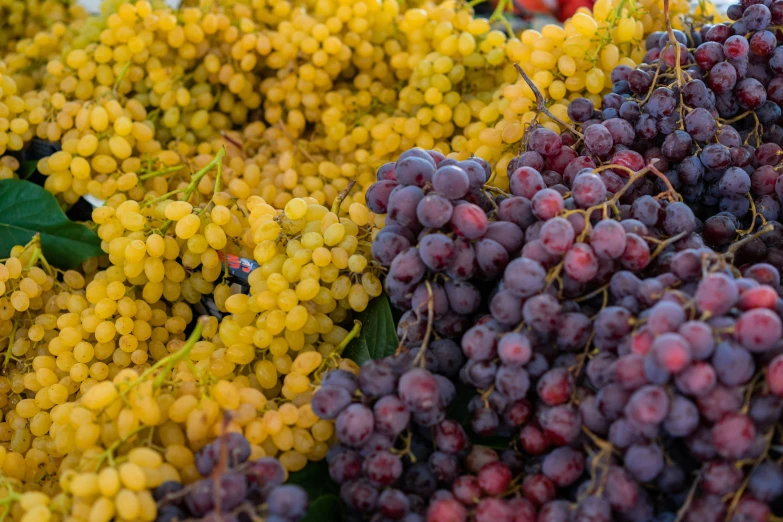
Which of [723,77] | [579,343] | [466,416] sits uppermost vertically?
[723,77]

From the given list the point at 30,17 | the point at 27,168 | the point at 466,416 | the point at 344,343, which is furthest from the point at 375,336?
the point at 30,17

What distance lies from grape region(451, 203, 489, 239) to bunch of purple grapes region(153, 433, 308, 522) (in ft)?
1.31

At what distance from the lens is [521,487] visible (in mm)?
855

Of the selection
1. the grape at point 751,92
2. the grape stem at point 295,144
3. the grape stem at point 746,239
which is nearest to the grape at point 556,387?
the grape stem at point 746,239

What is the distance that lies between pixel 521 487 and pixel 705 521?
219mm

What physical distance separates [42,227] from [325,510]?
944 millimetres

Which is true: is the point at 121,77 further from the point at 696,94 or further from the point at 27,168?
the point at 696,94

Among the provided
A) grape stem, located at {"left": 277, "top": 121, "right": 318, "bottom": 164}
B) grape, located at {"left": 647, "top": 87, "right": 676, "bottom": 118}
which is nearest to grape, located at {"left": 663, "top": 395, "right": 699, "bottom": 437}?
grape, located at {"left": 647, "top": 87, "right": 676, "bottom": 118}

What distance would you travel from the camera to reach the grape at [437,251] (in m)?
0.90

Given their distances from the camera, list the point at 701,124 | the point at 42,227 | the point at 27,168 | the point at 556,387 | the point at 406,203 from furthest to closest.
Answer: the point at 27,168
the point at 42,227
the point at 701,124
the point at 406,203
the point at 556,387

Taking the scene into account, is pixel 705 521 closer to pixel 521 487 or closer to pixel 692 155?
pixel 521 487

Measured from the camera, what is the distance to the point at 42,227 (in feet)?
4.66

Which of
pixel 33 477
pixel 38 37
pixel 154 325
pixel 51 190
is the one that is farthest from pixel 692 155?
pixel 38 37

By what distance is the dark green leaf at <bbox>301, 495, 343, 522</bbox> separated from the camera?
0.88m
